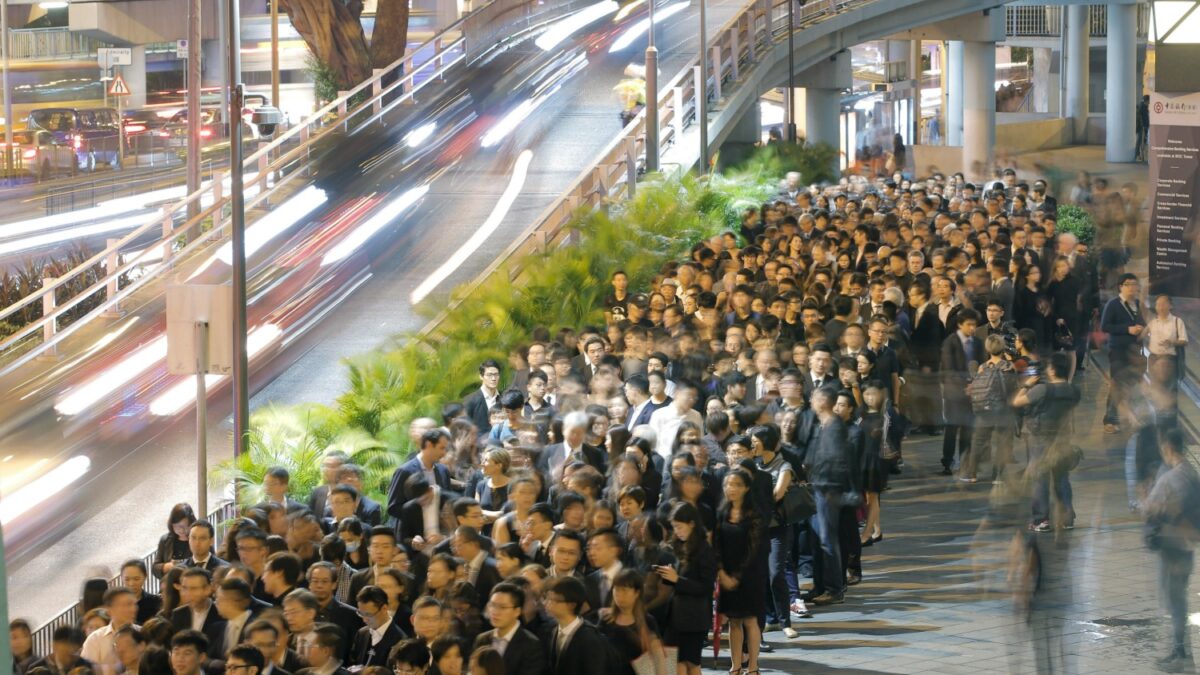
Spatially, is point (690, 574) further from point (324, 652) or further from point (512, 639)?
point (324, 652)

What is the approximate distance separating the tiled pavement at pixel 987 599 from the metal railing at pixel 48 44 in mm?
54241

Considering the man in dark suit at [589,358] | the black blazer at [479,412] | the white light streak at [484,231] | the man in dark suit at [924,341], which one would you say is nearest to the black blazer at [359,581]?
the black blazer at [479,412]

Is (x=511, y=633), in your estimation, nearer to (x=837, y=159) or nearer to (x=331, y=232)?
(x=331, y=232)

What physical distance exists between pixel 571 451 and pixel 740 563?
7.01 feet

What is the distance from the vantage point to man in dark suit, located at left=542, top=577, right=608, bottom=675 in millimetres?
9250

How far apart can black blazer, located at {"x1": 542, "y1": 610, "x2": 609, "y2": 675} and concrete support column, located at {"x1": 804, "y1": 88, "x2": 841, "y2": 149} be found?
1519 inches

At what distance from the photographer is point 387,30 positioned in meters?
42.7

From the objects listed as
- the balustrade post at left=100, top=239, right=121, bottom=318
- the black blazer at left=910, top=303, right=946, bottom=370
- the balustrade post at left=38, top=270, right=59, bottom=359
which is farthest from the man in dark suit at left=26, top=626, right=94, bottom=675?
the balustrade post at left=100, top=239, right=121, bottom=318

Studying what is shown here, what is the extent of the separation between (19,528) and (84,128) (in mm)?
35931

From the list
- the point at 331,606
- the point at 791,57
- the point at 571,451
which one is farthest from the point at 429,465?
the point at 791,57

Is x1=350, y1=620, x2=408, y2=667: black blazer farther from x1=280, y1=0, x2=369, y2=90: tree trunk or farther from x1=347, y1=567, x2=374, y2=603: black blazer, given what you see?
x1=280, y1=0, x2=369, y2=90: tree trunk

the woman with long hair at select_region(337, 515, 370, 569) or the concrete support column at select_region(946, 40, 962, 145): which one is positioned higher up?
the concrete support column at select_region(946, 40, 962, 145)

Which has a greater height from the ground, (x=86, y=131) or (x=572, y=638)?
(x=86, y=131)

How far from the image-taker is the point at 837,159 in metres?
41.1
